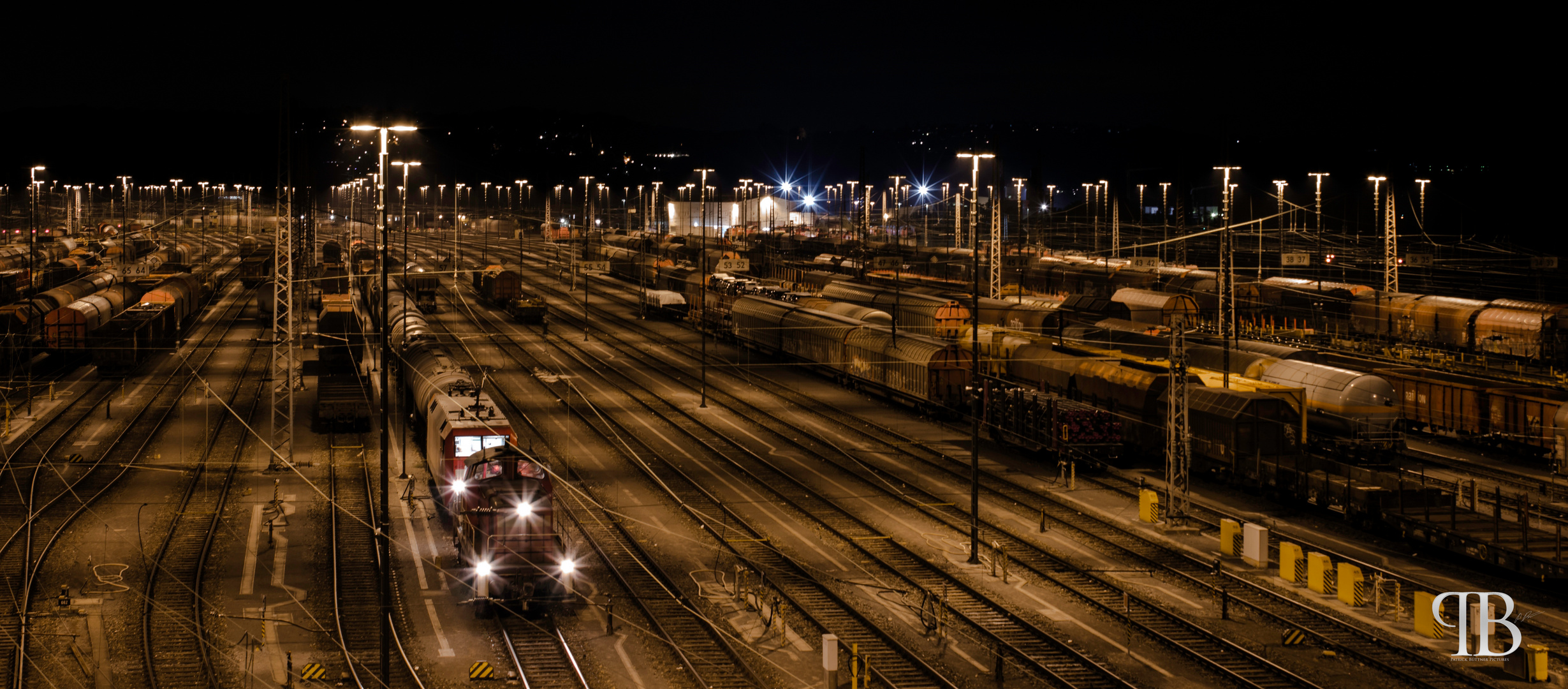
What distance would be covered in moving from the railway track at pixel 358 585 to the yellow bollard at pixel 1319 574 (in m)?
17.6

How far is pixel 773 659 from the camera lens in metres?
21.6

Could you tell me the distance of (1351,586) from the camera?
963 inches

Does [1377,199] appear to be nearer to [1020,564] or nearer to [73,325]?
[1020,564]

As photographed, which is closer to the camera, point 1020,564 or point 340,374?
point 1020,564

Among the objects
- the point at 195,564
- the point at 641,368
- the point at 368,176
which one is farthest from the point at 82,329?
the point at 368,176

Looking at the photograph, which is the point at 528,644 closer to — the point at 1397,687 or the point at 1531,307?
the point at 1397,687

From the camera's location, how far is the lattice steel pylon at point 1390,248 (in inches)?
2159

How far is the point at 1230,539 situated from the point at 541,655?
1582 cm

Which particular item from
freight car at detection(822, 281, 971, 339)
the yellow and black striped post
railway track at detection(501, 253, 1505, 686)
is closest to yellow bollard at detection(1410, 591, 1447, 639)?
railway track at detection(501, 253, 1505, 686)

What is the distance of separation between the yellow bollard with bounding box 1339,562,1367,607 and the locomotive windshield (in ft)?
59.1

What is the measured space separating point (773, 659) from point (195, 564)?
540 inches

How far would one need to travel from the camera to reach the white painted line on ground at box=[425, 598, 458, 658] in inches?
853

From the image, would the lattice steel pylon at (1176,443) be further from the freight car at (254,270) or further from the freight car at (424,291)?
the freight car at (254,270)

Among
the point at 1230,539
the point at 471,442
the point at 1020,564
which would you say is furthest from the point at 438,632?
the point at 1230,539
